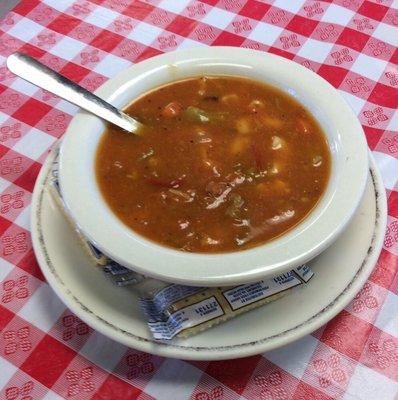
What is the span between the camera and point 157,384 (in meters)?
1.35

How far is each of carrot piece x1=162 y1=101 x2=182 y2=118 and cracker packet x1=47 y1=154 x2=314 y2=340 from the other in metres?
0.44

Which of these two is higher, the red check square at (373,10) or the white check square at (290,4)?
the white check square at (290,4)

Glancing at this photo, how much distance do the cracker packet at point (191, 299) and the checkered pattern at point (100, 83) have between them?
0.14 meters

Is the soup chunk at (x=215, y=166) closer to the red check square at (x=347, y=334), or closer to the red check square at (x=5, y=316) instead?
the red check square at (x=347, y=334)

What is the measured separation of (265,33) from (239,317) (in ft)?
4.39

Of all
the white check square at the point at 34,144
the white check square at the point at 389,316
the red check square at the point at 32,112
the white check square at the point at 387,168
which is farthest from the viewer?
the red check square at the point at 32,112

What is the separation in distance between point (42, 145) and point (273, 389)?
1.12m

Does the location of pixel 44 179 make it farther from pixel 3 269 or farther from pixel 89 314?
pixel 89 314

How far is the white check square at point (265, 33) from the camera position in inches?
87.9

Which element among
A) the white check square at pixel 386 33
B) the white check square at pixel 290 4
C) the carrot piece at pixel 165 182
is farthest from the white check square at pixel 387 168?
the white check square at pixel 290 4

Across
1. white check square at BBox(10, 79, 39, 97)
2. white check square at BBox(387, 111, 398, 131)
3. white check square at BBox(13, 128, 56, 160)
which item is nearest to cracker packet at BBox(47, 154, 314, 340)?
white check square at BBox(13, 128, 56, 160)

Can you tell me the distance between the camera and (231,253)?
4.10 feet

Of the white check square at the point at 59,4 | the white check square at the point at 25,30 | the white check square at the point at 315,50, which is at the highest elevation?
the white check square at the point at 59,4

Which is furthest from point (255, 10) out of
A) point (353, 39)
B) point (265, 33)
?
point (353, 39)
